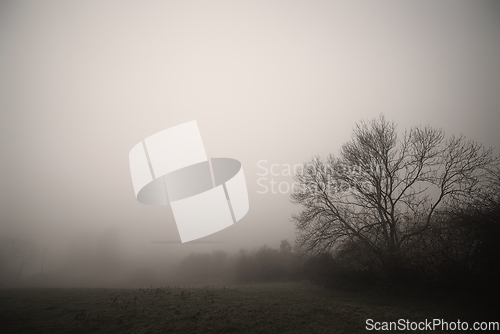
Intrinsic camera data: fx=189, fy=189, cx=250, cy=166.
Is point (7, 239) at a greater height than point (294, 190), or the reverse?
point (294, 190)

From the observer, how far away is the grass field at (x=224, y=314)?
666cm

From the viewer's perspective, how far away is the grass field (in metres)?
6.66

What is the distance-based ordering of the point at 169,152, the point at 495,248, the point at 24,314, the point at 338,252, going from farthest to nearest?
the point at 169,152 < the point at 338,252 < the point at 24,314 < the point at 495,248

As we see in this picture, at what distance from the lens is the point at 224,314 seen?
7945mm

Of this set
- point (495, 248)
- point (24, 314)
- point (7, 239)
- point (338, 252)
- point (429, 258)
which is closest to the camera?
point (495, 248)

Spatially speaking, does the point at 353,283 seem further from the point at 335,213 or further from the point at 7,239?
the point at 7,239

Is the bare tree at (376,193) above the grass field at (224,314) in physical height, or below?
above

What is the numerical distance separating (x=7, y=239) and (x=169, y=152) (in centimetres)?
4724

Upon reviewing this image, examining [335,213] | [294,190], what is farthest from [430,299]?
[294,190]

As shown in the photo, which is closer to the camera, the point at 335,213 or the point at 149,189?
the point at 335,213

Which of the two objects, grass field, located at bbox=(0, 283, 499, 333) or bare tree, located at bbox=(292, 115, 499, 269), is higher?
bare tree, located at bbox=(292, 115, 499, 269)

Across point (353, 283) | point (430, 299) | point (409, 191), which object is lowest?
point (353, 283)

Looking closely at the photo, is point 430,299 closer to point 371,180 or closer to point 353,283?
point 353,283

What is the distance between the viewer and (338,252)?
44.1ft
